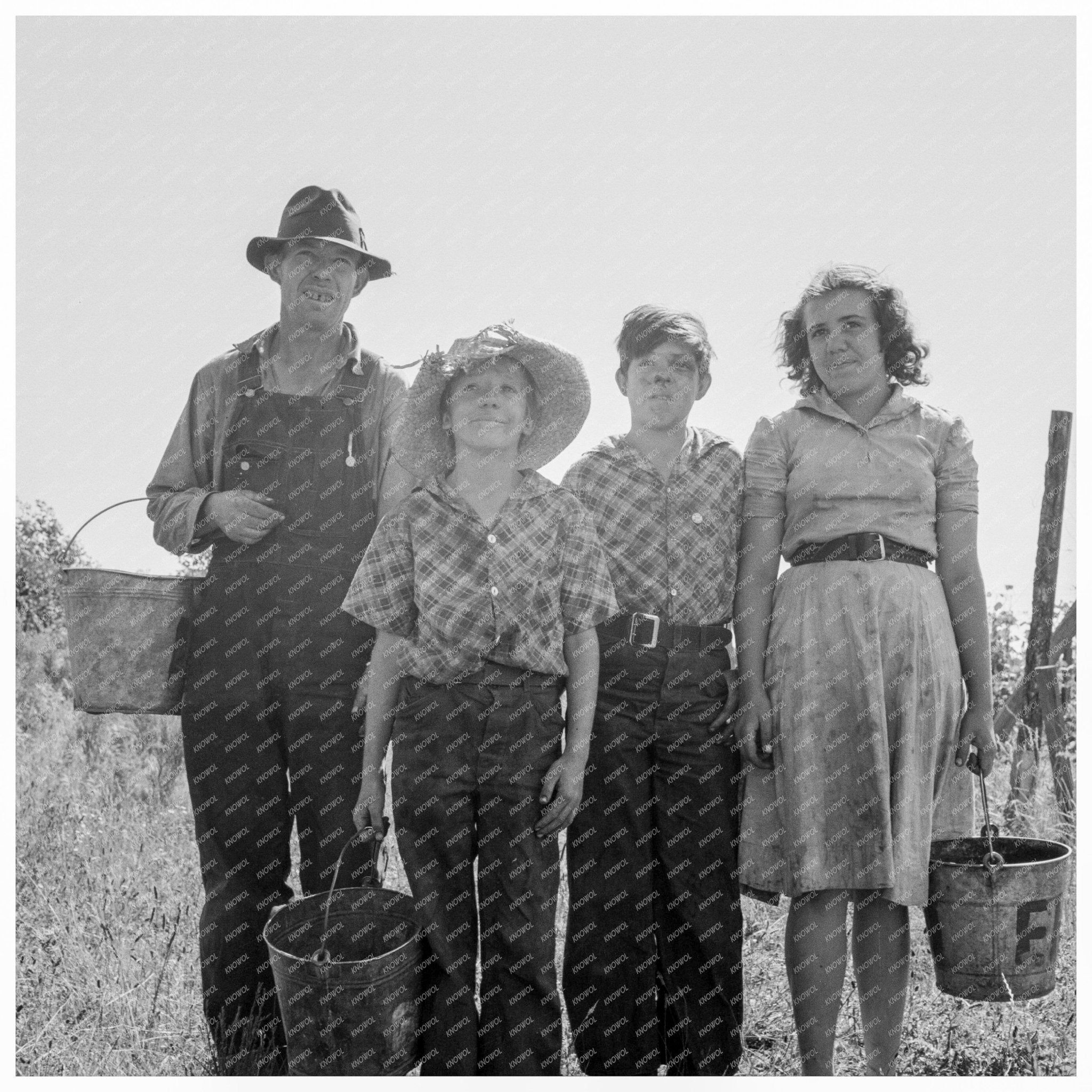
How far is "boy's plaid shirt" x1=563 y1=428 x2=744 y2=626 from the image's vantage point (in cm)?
316

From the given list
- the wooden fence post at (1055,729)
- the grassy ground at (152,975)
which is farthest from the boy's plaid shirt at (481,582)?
the wooden fence post at (1055,729)

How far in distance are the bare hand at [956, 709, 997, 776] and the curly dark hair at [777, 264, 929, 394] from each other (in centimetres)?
115

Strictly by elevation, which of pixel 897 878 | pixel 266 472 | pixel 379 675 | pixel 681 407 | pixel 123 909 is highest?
pixel 681 407

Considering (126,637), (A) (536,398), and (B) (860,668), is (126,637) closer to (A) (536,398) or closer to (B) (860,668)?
(A) (536,398)

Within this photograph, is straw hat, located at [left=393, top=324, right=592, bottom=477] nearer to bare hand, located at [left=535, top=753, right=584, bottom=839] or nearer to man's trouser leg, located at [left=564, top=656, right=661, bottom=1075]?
man's trouser leg, located at [left=564, top=656, right=661, bottom=1075]

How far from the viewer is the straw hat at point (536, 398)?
3002 mm

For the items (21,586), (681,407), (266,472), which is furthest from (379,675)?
(21,586)

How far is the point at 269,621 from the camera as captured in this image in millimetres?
3225

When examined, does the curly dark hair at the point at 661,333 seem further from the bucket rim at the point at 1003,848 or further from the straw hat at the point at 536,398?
the bucket rim at the point at 1003,848

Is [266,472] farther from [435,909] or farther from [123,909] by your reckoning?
[123,909]

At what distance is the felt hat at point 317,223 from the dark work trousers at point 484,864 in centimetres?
172

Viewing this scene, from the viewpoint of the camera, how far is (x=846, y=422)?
3217 mm

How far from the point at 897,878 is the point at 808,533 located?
43.0 inches

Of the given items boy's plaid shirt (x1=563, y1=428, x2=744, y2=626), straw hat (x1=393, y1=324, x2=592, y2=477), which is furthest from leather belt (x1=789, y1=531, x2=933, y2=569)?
straw hat (x1=393, y1=324, x2=592, y2=477)
